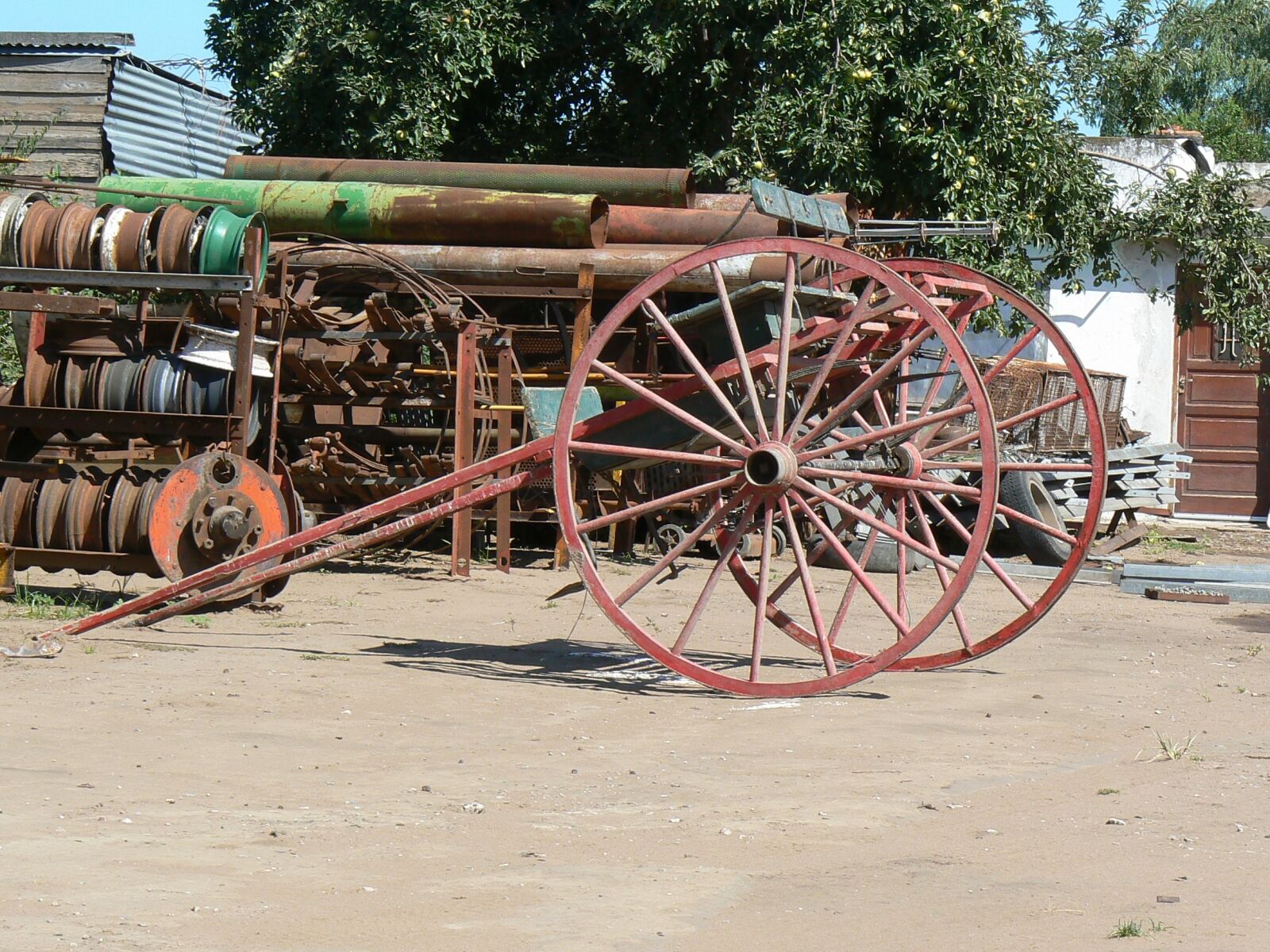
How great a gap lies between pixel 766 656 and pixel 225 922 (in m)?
4.81

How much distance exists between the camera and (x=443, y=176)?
506 inches

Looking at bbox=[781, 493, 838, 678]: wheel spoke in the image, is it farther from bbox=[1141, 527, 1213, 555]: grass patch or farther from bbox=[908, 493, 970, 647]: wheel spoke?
bbox=[1141, 527, 1213, 555]: grass patch

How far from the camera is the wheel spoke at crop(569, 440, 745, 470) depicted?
22.3 feet

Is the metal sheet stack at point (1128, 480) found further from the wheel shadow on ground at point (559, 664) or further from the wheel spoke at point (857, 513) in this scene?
the wheel spoke at point (857, 513)

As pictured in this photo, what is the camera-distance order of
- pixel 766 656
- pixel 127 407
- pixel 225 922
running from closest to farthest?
pixel 225 922, pixel 766 656, pixel 127 407

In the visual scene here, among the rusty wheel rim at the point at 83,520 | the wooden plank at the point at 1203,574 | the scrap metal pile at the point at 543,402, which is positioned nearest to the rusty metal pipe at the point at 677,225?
the scrap metal pile at the point at 543,402

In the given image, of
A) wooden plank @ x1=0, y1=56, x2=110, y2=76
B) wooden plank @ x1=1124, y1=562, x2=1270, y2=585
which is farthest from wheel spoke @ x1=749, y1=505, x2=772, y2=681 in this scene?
wooden plank @ x1=0, y1=56, x2=110, y2=76

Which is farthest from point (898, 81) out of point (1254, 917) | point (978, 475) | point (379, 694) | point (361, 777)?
point (1254, 917)

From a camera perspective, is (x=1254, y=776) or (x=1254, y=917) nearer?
(x=1254, y=917)

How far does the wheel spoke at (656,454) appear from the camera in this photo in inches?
268

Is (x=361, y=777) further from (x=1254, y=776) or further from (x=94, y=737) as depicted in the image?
(x=1254, y=776)

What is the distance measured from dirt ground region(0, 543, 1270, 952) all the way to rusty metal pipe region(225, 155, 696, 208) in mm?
5418

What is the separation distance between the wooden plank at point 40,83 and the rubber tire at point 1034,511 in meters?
10.6

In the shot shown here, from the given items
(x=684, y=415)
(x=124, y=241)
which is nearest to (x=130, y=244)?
(x=124, y=241)
